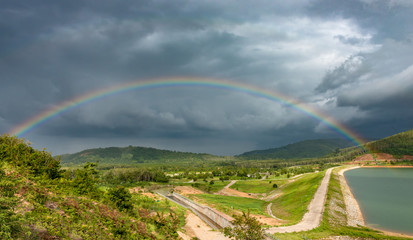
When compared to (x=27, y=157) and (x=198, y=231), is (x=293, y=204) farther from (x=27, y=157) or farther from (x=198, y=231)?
(x=27, y=157)

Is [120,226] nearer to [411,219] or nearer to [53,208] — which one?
[53,208]

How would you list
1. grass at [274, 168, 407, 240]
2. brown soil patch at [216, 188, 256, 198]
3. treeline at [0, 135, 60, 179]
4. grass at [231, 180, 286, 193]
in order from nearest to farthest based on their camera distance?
grass at [274, 168, 407, 240] < treeline at [0, 135, 60, 179] < brown soil patch at [216, 188, 256, 198] < grass at [231, 180, 286, 193]

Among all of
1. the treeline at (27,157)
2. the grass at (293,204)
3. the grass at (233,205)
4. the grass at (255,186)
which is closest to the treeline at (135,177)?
the grass at (255,186)

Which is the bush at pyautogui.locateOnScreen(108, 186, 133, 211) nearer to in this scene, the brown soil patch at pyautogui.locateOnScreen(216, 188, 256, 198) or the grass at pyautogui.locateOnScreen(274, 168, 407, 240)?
the grass at pyautogui.locateOnScreen(274, 168, 407, 240)

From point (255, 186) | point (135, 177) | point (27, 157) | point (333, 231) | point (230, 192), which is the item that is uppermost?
point (27, 157)

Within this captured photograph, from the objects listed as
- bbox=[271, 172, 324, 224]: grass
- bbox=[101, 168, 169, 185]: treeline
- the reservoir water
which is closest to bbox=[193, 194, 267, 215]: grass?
bbox=[271, 172, 324, 224]: grass

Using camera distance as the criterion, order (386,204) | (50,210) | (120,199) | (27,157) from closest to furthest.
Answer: (50,210)
(27,157)
(120,199)
(386,204)

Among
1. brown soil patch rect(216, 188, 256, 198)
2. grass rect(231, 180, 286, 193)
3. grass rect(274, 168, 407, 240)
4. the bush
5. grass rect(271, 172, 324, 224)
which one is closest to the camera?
grass rect(274, 168, 407, 240)

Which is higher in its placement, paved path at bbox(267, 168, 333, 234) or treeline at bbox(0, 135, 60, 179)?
treeline at bbox(0, 135, 60, 179)

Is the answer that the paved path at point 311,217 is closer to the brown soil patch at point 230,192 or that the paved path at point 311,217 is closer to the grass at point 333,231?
the grass at point 333,231

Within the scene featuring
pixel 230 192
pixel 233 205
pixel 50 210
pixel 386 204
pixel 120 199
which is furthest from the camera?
pixel 230 192

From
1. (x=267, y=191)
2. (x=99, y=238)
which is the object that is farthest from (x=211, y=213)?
(x=267, y=191)

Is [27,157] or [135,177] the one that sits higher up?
[27,157]

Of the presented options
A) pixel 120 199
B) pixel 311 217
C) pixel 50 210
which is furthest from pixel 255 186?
pixel 50 210
